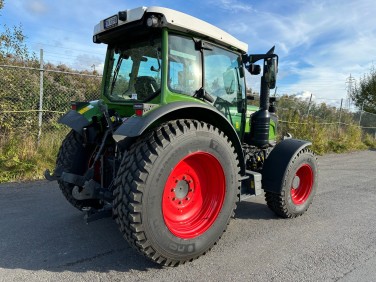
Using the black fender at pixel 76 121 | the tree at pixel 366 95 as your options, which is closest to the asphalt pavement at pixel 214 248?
the black fender at pixel 76 121

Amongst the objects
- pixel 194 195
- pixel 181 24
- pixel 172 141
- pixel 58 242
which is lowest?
pixel 58 242

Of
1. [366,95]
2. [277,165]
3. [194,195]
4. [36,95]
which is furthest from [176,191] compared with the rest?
[366,95]

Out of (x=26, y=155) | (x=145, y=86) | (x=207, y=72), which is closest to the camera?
(x=145, y=86)

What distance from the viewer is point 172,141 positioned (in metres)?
2.76

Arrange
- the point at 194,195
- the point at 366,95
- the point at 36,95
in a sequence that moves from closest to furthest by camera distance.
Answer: the point at 194,195
the point at 36,95
the point at 366,95

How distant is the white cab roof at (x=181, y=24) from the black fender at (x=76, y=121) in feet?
3.15

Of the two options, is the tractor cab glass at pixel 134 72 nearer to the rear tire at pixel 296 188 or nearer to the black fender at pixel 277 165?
the black fender at pixel 277 165

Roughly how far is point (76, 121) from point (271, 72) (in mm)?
2442

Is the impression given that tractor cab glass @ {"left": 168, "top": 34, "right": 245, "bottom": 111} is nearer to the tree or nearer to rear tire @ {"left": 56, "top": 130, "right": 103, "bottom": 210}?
rear tire @ {"left": 56, "top": 130, "right": 103, "bottom": 210}

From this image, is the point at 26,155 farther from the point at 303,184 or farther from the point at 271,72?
the point at 303,184

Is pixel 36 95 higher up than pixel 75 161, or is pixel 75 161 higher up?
pixel 36 95

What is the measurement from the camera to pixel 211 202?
10.9 feet

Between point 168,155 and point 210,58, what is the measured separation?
147 centimetres

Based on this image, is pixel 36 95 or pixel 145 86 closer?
pixel 145 86
